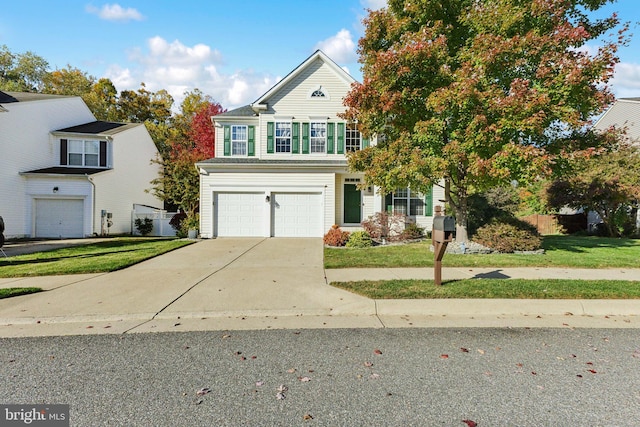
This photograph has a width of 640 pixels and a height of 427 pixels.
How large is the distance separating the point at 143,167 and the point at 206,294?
20607mm

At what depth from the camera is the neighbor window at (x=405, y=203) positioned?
16625 millimetres

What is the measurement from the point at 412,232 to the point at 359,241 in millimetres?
3324

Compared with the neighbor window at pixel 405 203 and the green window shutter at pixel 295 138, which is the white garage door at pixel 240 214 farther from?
the neighbor window at pixel 405 203

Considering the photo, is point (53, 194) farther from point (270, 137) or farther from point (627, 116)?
point (627, 116)

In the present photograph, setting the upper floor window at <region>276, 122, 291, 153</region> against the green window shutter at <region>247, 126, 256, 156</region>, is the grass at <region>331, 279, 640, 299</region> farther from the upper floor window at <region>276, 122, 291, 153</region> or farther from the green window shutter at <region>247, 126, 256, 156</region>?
the green window shutter at <region>247, 126, 256, 156</region>

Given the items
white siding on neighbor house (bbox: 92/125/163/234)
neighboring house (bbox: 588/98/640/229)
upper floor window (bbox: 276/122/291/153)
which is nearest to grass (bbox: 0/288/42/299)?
upper floor window (bbox: 276/122/291/153)

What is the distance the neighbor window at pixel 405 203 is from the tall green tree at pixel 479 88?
17.2 ft

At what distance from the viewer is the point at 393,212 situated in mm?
15992

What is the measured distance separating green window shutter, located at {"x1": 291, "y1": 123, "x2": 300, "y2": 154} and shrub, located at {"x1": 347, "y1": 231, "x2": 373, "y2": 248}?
6.10 meters

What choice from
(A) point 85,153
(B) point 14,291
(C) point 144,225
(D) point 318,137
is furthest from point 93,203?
(B) point 14,291

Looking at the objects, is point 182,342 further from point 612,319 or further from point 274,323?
point 612,319

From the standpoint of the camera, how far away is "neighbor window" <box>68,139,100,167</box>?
A: 19.7 metres

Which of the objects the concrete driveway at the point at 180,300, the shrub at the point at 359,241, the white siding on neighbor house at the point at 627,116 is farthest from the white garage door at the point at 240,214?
the white siding on neighbor house at the point at 627,116

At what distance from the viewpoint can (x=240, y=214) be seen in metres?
16.0
